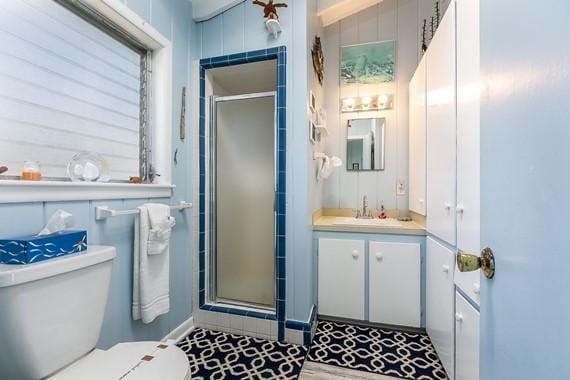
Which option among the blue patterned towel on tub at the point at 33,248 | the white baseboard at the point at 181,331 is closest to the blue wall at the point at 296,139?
the white baseboard at the point at 181,331

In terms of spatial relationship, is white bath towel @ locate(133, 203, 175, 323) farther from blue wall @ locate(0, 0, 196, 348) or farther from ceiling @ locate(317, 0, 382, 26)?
ceiling @ locate(317, 0, 382, 26)

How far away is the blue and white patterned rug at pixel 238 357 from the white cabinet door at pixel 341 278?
43cm

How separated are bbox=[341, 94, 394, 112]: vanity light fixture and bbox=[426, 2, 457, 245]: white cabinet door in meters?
0.82

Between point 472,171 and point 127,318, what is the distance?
1.88m

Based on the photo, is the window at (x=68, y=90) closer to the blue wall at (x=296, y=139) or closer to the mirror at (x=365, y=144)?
the blue wall at (x=296, y=139)

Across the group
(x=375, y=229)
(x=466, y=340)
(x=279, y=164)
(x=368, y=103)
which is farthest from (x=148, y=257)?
(x=368, y=103)

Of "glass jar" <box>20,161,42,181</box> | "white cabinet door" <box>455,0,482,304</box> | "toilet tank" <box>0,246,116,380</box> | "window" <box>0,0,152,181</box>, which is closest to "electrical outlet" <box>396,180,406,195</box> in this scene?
"white cabinet door" <box>455,0,482,304</box>

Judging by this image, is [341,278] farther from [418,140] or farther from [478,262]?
[478,262]

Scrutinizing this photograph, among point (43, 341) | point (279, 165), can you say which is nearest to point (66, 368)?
point (43, 341)

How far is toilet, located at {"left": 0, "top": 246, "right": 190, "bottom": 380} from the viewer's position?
0.84 metres

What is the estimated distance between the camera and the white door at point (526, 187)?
0.38 meters

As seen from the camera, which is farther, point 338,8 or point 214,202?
point 338,8

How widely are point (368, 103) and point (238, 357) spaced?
7.94 ft

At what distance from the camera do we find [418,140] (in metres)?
2.12
